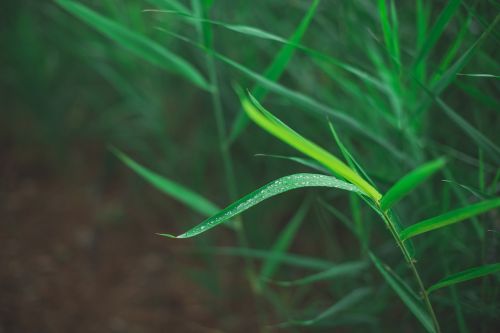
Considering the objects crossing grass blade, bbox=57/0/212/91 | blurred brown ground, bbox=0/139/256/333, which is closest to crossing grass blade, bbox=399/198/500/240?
crossing grass blade, bbox=57/0/212/91

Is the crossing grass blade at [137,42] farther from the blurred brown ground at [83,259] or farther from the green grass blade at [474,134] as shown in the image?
the blurred brown ground at [83,259]

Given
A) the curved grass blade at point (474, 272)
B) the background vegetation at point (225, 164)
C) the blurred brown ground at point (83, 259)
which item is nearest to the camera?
the curved grass blade at point (474, 272)

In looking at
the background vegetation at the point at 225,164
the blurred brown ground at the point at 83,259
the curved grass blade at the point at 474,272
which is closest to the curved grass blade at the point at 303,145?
the curved grass blade at the point at 474,272

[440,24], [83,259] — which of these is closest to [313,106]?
[440,24]

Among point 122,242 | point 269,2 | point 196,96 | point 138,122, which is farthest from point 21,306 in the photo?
point 269,2

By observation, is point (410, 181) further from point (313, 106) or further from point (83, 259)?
point (83, 259)
